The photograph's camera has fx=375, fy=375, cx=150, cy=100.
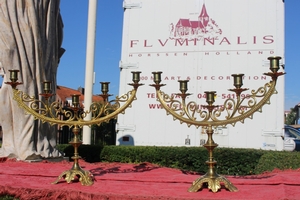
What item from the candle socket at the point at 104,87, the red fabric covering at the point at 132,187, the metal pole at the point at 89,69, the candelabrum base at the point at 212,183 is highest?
the metal pole at the point at 89,69

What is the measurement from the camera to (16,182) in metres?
3.63

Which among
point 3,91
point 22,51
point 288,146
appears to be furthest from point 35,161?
point 288,146

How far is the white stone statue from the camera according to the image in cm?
558

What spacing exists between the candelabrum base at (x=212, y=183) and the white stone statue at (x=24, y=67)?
2927 mm

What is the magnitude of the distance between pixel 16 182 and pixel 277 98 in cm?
542

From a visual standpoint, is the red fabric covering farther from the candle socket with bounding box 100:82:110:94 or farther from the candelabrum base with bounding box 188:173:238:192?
the candle socket with bounding box 100:82:110:94

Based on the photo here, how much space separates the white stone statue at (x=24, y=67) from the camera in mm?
5578

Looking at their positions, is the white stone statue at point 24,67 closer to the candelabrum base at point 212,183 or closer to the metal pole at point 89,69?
the candelabrum base at point 212,183

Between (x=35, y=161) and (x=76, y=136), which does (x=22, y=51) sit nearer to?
(x=35, y=161)

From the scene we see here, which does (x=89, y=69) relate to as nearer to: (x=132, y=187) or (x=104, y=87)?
(x=104, y=87)

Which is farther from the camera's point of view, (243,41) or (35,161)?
(243,41)

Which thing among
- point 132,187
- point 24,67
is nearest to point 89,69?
point 24,67

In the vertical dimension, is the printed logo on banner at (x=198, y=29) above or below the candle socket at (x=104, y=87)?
above

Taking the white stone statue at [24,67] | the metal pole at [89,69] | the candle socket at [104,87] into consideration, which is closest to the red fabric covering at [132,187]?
the candle socket at [104,87]
